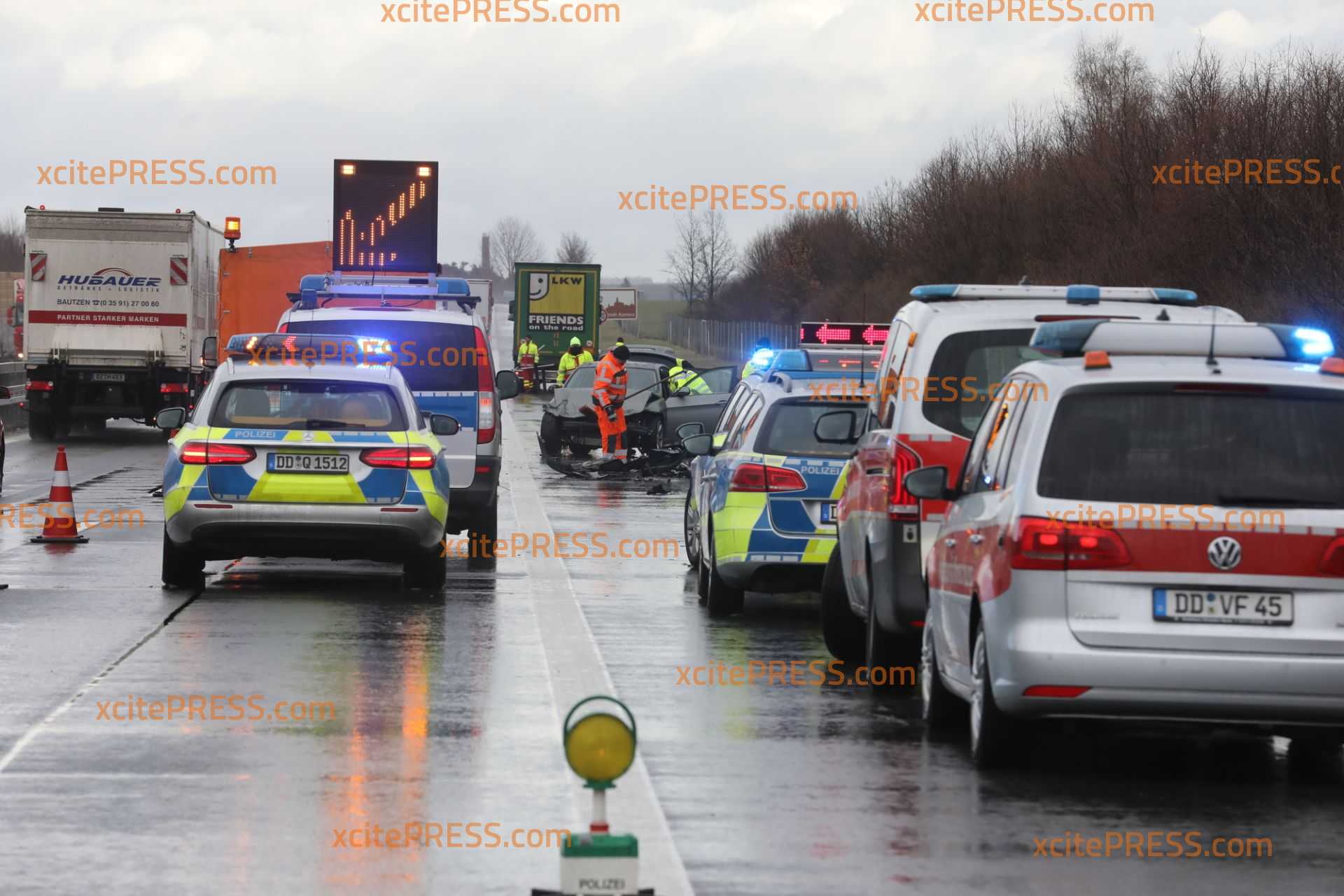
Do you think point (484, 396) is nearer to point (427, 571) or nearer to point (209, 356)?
point (427, 571)

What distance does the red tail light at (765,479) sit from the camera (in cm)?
1337

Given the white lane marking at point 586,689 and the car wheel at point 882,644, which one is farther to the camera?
the car wheel at point 882,644

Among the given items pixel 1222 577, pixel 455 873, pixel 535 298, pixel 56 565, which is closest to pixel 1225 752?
pixel 1222 577

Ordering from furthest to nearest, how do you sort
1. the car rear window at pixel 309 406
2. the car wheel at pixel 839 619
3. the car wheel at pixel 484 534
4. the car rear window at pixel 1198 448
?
1. the car wheel at pixel 484 534
2. the car rear window at pixel 309 406
3. the car wheel at pixel 839 619
4. the car rear window at pixel 1198 448

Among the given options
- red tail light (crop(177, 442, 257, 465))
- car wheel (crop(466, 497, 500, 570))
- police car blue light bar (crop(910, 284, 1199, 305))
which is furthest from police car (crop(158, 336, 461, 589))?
police car blue light bar (crop(910, 284, 1199, 305))

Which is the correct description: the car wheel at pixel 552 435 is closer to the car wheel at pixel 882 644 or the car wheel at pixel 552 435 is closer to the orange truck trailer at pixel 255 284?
the orange truck trailer at pixel 255 284

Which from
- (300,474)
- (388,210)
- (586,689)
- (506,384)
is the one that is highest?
(388,210)

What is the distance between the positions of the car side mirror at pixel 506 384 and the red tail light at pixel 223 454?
397 cm

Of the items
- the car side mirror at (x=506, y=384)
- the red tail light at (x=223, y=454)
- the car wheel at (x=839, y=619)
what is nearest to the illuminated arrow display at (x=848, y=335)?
the car side mirror at (x=506, y=384)

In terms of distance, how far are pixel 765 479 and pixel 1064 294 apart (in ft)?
9.71

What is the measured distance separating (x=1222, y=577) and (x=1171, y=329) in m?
1.22

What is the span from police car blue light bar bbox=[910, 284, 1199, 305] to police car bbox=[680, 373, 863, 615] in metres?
2.42

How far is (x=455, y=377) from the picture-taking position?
17141mm

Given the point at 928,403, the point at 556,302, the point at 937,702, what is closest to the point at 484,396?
the point at 928,403
